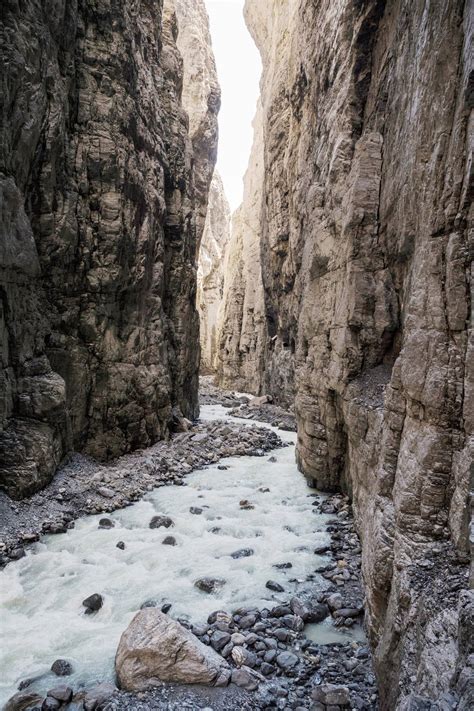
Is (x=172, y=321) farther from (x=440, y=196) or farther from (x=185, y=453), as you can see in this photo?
(x=440, y=196)

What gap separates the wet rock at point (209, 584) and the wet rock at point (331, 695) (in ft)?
8.72

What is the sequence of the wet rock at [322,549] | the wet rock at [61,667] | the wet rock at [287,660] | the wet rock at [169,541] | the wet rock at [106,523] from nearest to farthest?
the wet rock at [61,667] → the wet rock at [287,660] → the wet rock at [322,549] → the wet rock at [169,541] → the wet rock at [106,523]

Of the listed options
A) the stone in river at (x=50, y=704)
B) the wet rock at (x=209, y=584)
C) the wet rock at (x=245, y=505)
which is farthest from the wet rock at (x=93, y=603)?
the wet rock at (x=245, y=505)

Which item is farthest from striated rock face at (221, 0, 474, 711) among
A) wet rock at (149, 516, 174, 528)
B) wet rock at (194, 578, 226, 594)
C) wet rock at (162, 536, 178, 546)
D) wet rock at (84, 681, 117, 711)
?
wet rock at (149, 516, 174, 528)

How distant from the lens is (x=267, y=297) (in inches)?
1446

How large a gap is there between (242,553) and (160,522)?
2.43m

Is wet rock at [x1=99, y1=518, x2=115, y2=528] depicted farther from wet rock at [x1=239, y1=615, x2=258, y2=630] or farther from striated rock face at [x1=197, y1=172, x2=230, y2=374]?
striated rock face at [x1=197, y1=172, x2=230, y2=374]

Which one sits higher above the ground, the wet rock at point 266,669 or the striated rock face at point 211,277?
the striated rock face at point 211,277

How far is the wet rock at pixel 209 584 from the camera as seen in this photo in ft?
24.6

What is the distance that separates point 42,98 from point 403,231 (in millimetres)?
9667

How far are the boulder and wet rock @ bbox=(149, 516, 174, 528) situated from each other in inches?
176

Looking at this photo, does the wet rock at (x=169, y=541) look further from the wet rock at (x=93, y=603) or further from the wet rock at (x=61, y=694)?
the wet rock at (x=61, y=694)

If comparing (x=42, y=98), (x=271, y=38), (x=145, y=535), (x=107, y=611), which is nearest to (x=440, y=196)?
(x=107, y=611)

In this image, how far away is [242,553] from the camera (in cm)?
884
